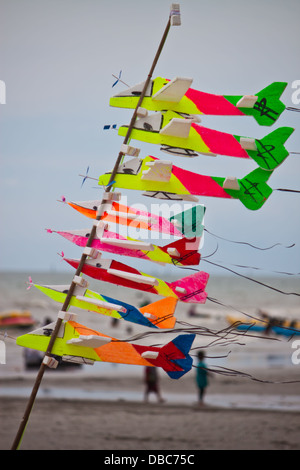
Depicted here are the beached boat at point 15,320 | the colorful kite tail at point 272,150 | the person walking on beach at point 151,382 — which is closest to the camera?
the colorful kite tail at point 272,150

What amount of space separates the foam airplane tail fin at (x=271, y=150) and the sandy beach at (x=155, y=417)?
21.9ft

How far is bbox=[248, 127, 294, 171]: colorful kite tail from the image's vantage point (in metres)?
2.54

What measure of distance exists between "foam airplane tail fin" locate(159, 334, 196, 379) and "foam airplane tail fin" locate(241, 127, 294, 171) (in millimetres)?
753

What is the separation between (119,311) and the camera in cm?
262

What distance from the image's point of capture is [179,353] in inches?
102

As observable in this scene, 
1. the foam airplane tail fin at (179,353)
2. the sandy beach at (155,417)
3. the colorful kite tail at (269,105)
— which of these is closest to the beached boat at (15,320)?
the sandy beach at (155,417)

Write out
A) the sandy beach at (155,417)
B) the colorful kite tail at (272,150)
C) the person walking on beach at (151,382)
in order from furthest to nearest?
the person walking on beach at (151,382) < the sandy beach at (155,417) < the colorful kite tail at (272,150)

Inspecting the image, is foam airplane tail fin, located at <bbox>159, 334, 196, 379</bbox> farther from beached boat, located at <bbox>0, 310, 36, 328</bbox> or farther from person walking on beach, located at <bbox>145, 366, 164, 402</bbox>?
beached boat, located at <bbox>0, 310, 36, 328</bbox>

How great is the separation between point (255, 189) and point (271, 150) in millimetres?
167

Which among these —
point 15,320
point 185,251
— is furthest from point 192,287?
point 15,320

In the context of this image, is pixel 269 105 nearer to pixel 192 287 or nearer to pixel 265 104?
pixel 265 104

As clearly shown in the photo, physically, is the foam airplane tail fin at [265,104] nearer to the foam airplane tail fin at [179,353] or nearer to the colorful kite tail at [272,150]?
the colorful kite tail at [272,150]

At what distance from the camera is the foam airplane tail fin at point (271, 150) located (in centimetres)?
254
